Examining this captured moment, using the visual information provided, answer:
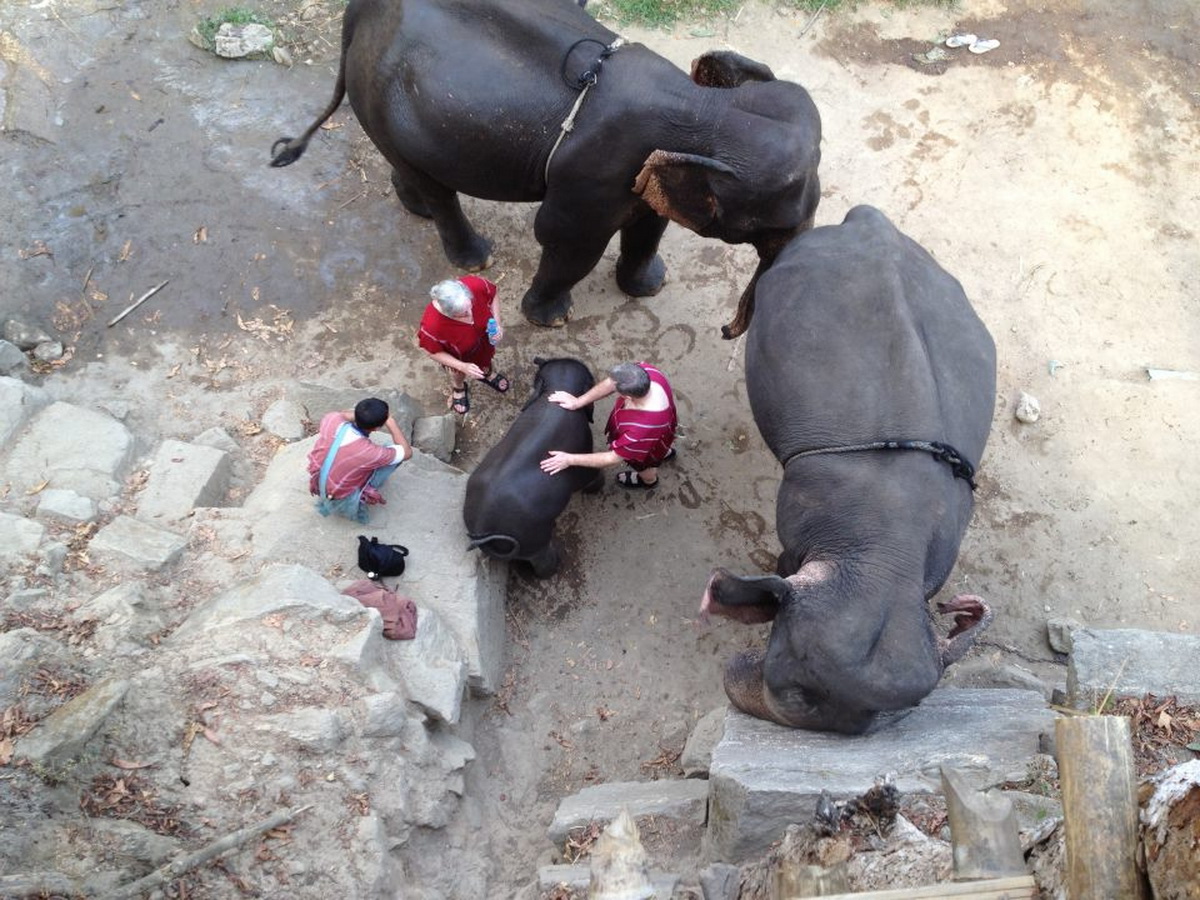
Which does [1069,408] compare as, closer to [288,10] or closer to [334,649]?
[334,649]

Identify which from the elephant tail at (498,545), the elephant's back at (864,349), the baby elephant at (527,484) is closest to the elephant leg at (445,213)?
the baby elephant at (527,484)

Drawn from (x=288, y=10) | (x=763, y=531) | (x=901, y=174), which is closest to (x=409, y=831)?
(x=763, y=531)

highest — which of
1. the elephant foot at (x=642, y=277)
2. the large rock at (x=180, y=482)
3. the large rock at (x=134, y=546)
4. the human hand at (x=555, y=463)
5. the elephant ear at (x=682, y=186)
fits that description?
the elephant ear at (x=682, y=186)

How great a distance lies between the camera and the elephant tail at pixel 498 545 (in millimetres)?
5594

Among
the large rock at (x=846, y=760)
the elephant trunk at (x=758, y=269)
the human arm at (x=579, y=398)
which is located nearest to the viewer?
the large rock at (x=846, y=760)

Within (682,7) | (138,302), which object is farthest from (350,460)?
(682,7)

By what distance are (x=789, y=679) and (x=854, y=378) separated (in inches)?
65.8

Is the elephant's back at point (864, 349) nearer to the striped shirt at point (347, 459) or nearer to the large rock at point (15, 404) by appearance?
the striped shirt at point (347, 459)

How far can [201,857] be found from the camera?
398 cm

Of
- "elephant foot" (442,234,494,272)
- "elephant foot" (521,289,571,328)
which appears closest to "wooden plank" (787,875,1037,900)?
"elephant foot" (521,289,571,328)

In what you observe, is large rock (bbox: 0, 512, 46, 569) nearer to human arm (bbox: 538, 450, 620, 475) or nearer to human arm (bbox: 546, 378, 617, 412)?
human arm (bbox: 538, 450, 620, 475)

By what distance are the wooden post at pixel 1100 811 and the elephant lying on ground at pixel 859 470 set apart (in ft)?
6.03

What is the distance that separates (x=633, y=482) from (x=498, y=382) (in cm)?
126

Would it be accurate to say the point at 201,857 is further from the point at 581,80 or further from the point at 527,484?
the point at 581,80
